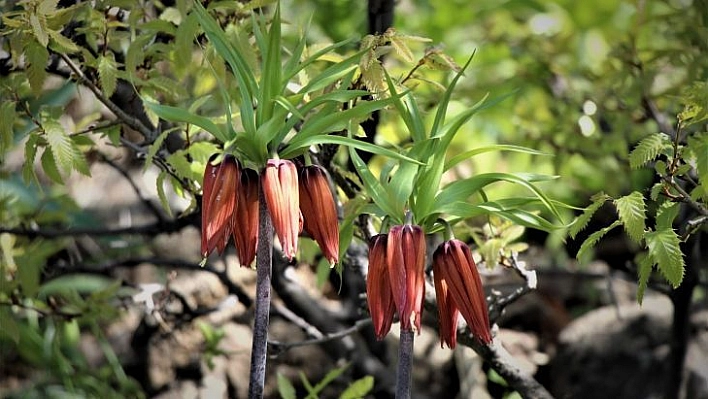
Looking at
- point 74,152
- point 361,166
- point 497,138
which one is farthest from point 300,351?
point 361,166

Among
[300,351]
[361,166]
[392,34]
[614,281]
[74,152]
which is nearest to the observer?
[361,166]

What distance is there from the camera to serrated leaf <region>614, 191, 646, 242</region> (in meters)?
1.50

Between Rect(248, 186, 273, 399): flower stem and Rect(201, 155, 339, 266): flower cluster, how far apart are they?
0.03 metres

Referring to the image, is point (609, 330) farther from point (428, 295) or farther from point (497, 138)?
point (428, 295)

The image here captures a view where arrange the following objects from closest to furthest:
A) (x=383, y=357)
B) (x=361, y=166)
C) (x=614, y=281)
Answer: (x=361, y=166), (x=383, y=357), (x=614, y=281)

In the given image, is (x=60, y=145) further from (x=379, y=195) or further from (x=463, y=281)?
(x=463, y=281)

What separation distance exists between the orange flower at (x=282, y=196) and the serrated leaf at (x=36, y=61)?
57cm

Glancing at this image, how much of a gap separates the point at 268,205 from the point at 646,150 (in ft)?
2.02

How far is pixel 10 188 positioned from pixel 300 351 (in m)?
1.11

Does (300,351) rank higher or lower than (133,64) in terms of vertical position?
lower

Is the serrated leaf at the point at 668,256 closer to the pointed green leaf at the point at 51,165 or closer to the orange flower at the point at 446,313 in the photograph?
the orange flower at the point at 446,313

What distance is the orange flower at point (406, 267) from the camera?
1416 mm

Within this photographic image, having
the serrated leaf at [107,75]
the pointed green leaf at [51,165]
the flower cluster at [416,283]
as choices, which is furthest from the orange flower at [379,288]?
the pointed green leaf at [51,165]

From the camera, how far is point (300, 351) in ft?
10.8
